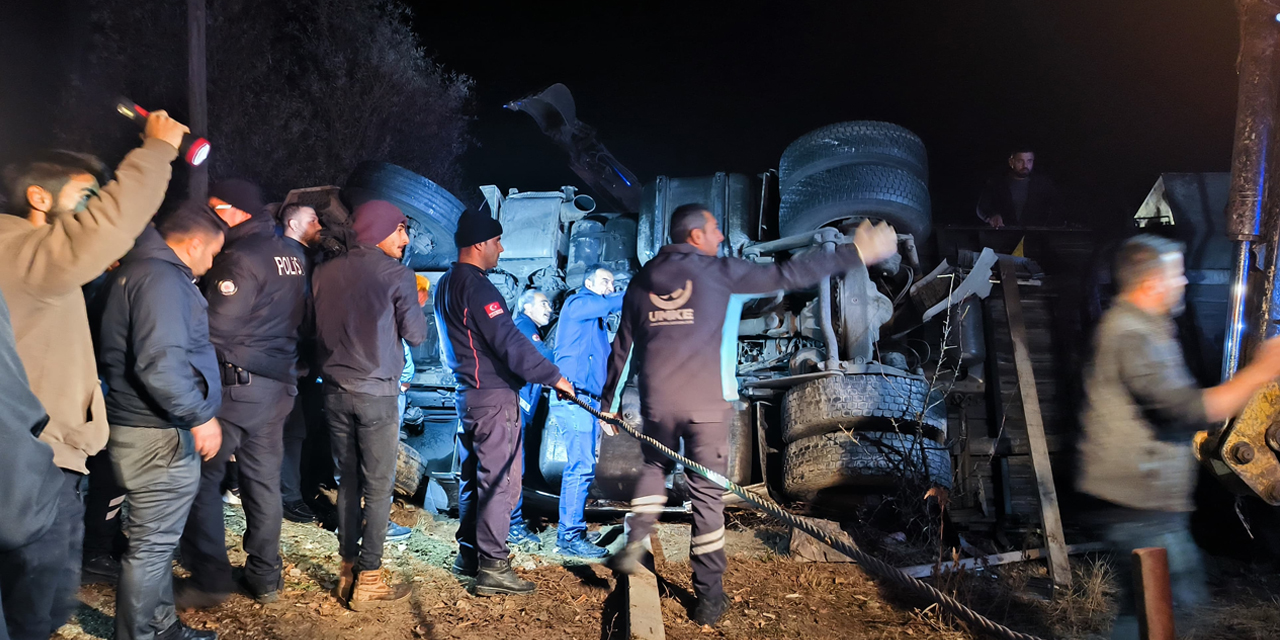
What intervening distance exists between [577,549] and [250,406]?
189cm

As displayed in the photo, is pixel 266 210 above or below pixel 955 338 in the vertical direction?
above

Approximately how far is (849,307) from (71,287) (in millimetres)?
4228

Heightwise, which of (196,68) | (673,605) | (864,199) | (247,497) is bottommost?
(673,605)

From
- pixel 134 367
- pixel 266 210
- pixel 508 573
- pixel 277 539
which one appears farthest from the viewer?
pixel 266 210

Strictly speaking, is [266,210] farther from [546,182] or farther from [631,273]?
[546,182]

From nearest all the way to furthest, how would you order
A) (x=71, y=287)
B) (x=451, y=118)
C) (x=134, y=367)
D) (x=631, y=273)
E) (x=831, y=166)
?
(x=71, y=287), (x=134, y=367), (x=831, y=166), (x=631, y=273), (x=451, y=118)

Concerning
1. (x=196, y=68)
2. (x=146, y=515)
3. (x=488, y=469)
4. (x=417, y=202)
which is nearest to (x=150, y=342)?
(x=146, y=515)

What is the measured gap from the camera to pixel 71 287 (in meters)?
2.19

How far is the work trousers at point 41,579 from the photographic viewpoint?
1914 millimetres

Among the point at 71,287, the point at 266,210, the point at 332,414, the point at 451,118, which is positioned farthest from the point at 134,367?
the point at 451,118

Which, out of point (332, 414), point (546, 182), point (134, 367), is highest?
point (546, 182)

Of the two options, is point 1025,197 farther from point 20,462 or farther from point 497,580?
point 20,462

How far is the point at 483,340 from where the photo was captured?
11.8ft

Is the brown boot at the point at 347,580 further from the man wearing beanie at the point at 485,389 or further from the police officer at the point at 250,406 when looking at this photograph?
the man wearing beanie at the point at 485,389
